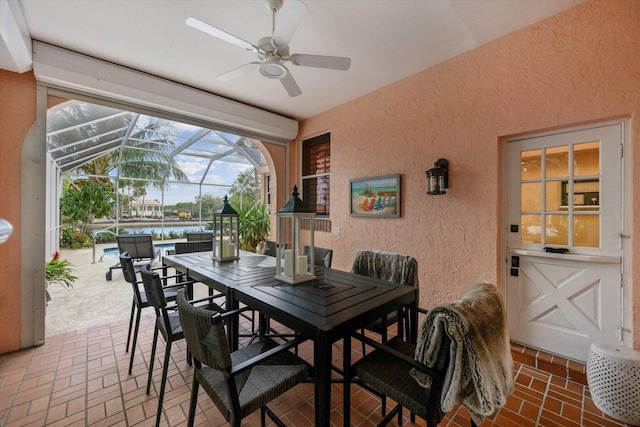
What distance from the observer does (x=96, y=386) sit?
2057mm

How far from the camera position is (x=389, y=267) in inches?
94.1

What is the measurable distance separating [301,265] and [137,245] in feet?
14.6

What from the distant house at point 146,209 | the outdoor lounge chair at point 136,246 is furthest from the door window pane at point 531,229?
the distant house at point 146,209

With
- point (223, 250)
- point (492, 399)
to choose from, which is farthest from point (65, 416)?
point (492, 399)

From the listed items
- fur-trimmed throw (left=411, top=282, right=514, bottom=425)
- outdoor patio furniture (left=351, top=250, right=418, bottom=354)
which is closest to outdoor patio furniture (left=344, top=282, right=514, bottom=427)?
fur-trimmed throw (left=411, top=282, right=514, bottom=425)

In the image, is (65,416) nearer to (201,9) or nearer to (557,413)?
(201,9)

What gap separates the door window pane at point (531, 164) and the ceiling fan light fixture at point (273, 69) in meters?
2.39

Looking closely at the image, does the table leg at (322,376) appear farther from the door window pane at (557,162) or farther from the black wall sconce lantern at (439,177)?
the door window pane at (557,162)

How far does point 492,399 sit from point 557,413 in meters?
1.29

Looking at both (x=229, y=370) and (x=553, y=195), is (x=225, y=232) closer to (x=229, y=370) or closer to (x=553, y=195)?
(x=229, y=370)

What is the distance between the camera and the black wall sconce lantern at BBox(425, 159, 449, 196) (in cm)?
285

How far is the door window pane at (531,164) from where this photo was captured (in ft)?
8.11

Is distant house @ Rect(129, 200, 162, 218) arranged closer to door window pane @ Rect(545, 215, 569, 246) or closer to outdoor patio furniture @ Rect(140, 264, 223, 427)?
outdoor patio furniture @ Rect(140, 264, 223, 427)

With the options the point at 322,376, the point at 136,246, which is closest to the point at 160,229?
the point at 136,246
